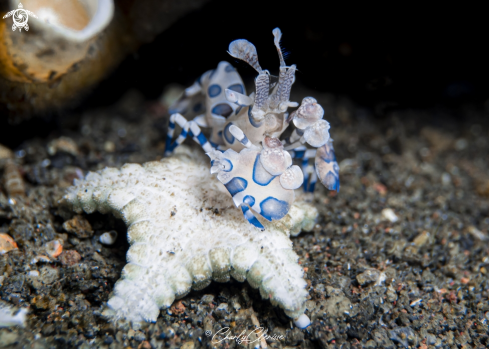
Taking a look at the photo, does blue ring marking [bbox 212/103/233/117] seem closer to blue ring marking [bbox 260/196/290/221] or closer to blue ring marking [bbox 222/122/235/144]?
blue ring marking [bbox 222/122/235/144]

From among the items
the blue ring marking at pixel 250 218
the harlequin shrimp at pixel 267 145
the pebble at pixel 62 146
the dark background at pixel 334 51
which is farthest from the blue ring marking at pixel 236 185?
the pebble at pixel 62 146

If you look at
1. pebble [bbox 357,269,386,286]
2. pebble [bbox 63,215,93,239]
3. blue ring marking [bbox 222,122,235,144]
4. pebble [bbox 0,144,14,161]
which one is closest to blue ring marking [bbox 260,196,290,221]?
blue ring marking [bbox 222,122,235,144]

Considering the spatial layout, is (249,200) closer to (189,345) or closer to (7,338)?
(189,345)

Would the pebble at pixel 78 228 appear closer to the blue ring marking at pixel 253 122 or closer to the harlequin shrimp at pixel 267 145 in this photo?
the harlequin shrimp at pixel 267 145

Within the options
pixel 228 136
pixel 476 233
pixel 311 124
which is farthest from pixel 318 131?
pixel 476 233

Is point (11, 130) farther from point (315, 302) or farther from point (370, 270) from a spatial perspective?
point (370, 270)

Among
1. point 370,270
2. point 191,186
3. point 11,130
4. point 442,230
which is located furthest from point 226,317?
point 11,130
